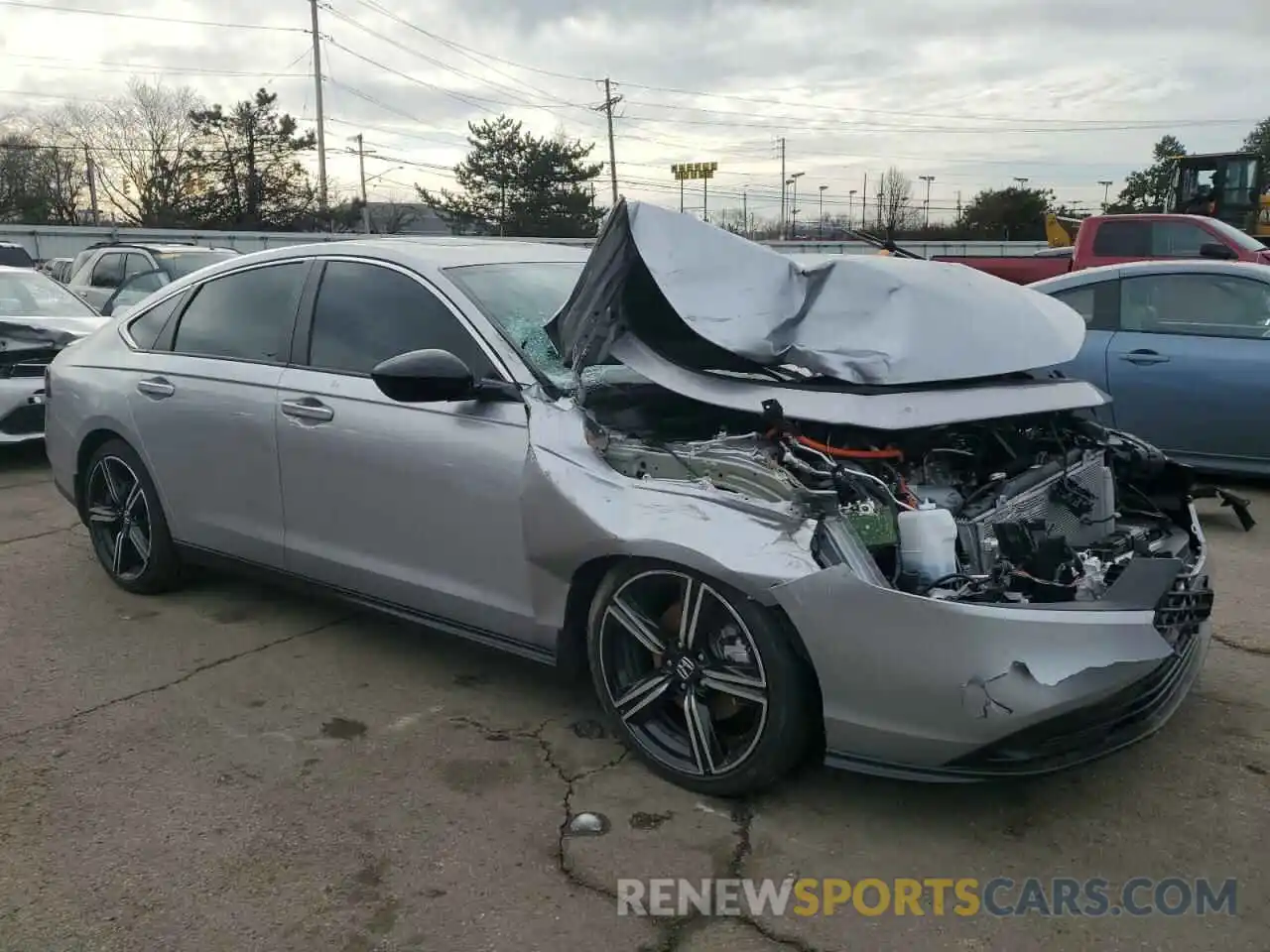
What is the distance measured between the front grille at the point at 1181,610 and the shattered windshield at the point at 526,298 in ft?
6.09

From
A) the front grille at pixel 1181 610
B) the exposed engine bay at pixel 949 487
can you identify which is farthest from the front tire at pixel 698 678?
the front grille at pixel 1181 610

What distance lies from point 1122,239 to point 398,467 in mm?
11068

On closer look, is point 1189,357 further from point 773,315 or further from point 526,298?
point 526,298

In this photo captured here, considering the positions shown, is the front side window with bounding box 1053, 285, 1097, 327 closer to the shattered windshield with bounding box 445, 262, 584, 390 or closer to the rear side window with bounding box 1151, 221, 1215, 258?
the shattered windshield with bounding box 445, 262, 584, 390

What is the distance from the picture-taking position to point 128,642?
177 inches

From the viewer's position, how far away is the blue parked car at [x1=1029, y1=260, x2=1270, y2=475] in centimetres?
638

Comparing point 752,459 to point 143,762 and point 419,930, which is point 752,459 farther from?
point 143,762

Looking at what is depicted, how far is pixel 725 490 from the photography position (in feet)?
9.76

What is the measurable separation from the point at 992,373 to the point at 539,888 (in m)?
2.04

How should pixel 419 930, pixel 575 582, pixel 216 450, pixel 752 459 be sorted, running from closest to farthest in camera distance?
pixel 419 930 < pixel 752 459 < pixel 575 582 < pixel 216 450

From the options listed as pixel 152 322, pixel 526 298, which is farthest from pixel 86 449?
pixel 526 298

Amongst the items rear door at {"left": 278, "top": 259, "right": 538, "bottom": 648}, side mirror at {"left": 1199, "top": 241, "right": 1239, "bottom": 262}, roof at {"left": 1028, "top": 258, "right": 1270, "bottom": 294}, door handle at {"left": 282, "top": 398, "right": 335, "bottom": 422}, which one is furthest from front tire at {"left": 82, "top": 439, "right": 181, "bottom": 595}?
side mirror at {"left": 1199, "top": 241, "right": 1239, "bottom": 262}

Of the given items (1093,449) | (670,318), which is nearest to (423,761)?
(670,318)

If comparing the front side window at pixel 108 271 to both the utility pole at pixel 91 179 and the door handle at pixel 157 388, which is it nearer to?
the door handle at pixel 157 388
